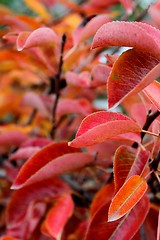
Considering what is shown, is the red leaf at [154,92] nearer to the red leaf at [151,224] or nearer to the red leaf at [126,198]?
the red leaf at [126,198]

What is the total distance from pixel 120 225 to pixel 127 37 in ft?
0.91

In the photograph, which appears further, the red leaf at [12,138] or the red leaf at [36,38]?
the red leaf at [12,138]

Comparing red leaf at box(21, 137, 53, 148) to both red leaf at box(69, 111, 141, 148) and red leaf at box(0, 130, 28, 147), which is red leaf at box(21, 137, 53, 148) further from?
red leaf at box(69, 111, 141, 148)

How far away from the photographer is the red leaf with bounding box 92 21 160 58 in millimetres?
553

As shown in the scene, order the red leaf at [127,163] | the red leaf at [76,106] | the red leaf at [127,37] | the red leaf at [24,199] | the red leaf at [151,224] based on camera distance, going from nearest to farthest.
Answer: the red leaf at [127,37], the red leaf at [127,163], the red leaf at [151,224], the red leaf at [24,199], the red leaf at [76,106]

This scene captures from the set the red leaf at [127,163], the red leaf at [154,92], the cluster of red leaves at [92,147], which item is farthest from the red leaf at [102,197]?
the red leaf at [154,92]

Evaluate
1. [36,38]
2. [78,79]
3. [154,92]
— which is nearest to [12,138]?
[78,79]

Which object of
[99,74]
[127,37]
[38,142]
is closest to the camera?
[127,37]

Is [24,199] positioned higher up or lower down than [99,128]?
lower down

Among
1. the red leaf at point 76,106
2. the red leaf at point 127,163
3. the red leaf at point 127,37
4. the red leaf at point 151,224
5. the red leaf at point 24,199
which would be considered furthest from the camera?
the red leaf at point 76,106

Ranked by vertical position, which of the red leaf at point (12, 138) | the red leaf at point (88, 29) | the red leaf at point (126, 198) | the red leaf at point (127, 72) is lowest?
the red leaf at point (12, 138)

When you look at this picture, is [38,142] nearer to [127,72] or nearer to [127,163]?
[127,163]

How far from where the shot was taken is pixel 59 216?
81cm

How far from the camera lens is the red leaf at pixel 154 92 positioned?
61cm
